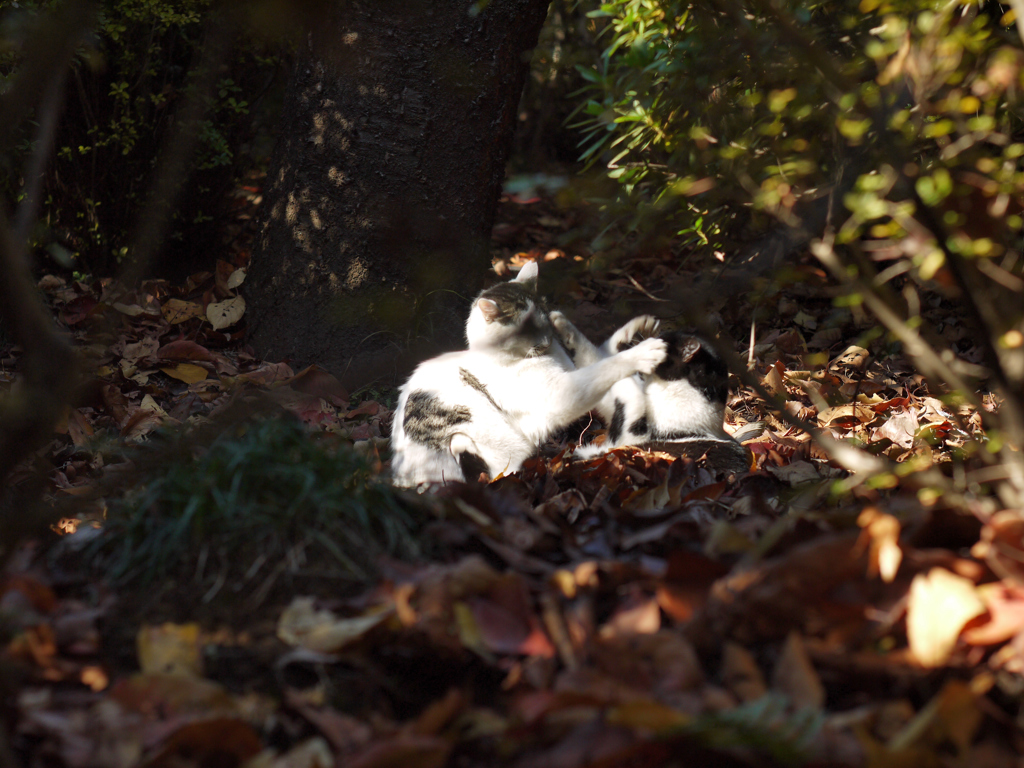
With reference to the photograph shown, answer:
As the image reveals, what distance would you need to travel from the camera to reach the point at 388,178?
4.49 metres

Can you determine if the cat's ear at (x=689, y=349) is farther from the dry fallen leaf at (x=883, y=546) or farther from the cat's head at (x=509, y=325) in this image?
the dry fallen leaf at (x=883, y=546)

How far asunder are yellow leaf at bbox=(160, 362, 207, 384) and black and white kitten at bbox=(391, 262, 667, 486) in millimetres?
1561

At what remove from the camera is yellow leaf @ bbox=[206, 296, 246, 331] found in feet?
16.6

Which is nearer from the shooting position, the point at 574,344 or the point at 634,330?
the point at 634,330

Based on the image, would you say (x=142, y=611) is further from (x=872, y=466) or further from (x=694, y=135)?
(x=694, y=135)

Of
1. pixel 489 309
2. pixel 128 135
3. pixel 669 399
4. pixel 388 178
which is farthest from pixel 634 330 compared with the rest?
pixel 128 135

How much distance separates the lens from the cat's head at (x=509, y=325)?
3826 mm

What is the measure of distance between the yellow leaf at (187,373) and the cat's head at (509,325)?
5.58ft

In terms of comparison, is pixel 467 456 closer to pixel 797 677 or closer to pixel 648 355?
pixel 648 355

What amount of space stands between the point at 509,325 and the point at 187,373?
2019 millimetres

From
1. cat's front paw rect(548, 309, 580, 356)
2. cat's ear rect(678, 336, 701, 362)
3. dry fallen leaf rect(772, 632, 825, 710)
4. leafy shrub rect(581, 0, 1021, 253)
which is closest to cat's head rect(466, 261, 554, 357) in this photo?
cat's front paw rect(548, 309, 580, 356)

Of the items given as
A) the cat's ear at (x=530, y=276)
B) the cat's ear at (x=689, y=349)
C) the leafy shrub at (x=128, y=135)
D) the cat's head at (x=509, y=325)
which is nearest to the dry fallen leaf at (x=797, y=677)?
the cat's head at (x=509, y=325)

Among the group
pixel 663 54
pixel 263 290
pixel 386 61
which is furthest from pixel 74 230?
pixel 663 54

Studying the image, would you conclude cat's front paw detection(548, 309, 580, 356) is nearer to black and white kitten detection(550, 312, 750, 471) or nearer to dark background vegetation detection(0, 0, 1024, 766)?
black and white kitten detection(550, 312, 750, 471)
